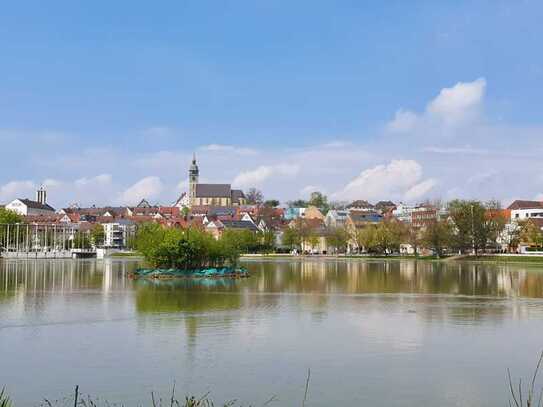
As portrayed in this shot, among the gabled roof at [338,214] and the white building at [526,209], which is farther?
the gabled roof at [338,214]

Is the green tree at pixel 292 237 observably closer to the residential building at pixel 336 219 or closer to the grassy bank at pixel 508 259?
the residential building at pixel 336 219

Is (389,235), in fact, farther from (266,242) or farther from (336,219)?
(336,219)

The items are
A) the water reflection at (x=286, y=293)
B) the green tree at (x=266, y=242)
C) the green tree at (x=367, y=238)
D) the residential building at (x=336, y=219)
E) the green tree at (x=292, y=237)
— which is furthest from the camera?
the residential building at (x=336, y=219)

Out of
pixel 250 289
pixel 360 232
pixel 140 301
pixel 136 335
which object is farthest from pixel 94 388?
pixel 360 232

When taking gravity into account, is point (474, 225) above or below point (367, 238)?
above

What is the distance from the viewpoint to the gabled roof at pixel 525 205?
143000 mm

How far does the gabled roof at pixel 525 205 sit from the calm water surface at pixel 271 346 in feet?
365

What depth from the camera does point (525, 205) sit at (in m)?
145

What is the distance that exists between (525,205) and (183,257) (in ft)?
346

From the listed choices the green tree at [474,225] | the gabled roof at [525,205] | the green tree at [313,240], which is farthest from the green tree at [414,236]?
the gabled roof at [525,205]

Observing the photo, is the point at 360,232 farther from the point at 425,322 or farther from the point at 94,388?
the point at 94,388

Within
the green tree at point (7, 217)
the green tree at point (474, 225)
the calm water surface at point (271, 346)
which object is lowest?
the calm water surface at point (271, 346)

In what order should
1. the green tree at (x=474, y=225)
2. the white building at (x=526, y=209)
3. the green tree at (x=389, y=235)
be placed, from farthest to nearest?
the white building at (x=526, y=209), the green tree at (x=389, y=235), the green tree at (x=474, y=225)

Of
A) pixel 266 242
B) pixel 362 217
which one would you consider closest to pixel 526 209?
pixel 362 217
